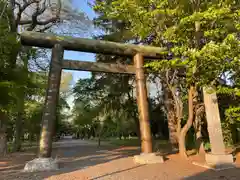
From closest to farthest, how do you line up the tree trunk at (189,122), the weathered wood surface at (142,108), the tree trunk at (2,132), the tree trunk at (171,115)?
1. the weathered wood surface at (142,108)
2. the tree trunk at (189,122)
3. the tree trunk at (171,115)
4. the tree trunk at (2,132)

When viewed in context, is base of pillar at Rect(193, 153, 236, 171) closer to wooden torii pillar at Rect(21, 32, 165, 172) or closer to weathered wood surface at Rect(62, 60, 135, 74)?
wooden torii pillar at Rect(21, 32, 165, 172)

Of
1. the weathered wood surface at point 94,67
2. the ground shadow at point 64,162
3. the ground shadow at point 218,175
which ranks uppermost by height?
the weathered wood surface at point 94,67

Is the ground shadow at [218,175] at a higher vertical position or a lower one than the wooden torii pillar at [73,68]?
lower

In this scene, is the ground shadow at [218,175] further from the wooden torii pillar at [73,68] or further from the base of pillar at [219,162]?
the wooden torii pillar at [73,68]

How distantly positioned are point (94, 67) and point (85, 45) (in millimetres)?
832

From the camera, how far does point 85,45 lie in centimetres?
727

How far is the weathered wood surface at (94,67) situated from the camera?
7.02 meters

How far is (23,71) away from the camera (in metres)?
9.80

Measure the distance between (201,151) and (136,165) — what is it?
134 inches

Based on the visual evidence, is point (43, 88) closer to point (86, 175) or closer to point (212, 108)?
point (86, 175)

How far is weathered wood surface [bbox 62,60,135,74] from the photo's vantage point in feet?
23.0

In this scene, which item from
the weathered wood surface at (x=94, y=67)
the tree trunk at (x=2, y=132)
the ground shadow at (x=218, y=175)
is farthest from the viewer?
the tree trunk at (x=2, y=132)

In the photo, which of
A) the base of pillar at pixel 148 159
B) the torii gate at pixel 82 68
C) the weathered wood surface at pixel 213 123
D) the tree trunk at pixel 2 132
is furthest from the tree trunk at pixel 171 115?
the tree trunk at pixel 2 132

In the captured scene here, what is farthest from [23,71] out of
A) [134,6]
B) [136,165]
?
[136,165]
